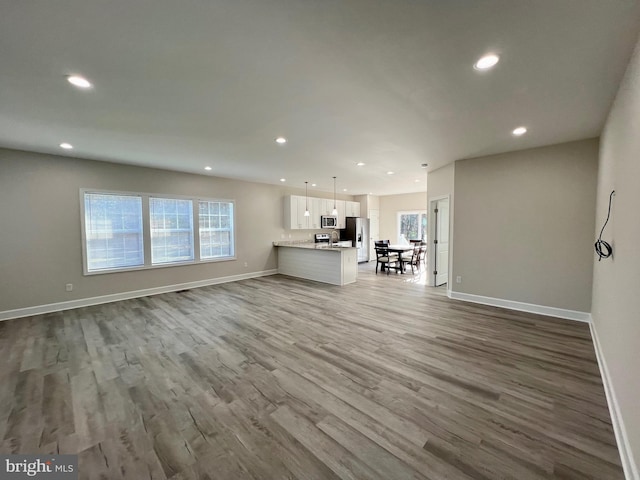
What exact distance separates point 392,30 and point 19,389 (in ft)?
14.1

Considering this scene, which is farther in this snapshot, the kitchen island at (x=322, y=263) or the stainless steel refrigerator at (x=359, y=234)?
the stainless steel refrigerator at (x=359, y=234)

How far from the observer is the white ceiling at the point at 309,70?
5.07 feet

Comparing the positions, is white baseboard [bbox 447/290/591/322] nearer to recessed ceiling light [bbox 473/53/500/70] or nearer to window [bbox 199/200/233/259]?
recessed ceiling light [bbox 473/53/500/70]

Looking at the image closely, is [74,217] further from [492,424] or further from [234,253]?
[492,424]

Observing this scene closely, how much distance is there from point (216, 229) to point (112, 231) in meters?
2.15

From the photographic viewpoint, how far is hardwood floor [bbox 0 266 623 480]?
1643 millimetres

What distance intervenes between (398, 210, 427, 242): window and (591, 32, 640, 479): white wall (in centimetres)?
758

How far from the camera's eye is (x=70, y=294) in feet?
15.6

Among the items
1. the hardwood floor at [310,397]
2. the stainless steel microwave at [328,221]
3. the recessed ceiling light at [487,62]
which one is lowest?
the hardwood floor at [310,397]

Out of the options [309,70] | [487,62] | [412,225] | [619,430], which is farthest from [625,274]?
[412,225]

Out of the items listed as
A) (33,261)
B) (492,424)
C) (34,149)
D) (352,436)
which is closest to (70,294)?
(33,261)

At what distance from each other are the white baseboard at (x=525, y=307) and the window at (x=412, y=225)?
5.39 metres

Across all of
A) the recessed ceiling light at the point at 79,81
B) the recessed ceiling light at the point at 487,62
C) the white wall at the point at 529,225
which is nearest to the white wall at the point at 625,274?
the recessed ceiling light at the point at 487,62

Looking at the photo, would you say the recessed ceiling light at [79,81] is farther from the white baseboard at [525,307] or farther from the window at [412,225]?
the window at [412,225]
